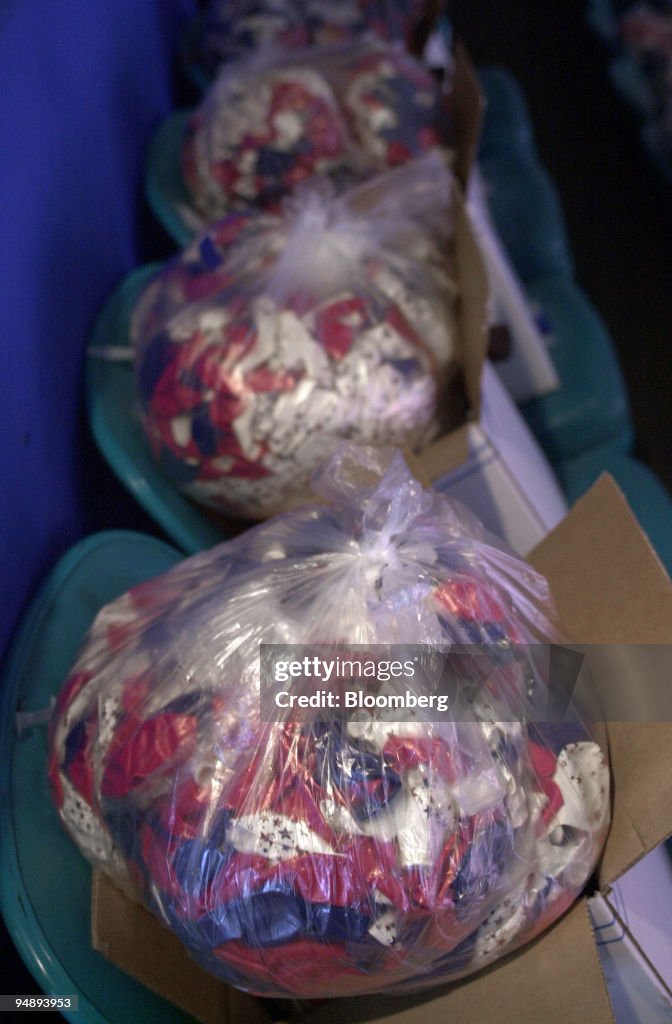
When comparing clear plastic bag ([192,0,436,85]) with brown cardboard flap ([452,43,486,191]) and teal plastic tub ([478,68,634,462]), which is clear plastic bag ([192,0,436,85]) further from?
teal plastic tub ([478,68,634,462])

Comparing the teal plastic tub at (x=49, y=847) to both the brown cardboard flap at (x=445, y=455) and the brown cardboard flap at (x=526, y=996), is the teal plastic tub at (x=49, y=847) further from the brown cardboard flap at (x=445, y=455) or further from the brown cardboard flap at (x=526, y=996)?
the brown cardboard flap at (x=445, y=455)

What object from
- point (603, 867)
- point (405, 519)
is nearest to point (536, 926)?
point (603, 867)

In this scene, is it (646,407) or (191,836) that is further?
(646,407)

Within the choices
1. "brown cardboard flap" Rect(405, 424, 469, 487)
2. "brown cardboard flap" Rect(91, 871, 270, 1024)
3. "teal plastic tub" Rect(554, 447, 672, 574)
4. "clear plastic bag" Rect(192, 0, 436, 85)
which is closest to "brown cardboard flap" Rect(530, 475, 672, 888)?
"brown cardboard flap" Rect(405, 424, 469, 487)

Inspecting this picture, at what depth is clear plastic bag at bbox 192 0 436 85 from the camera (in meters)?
1.45

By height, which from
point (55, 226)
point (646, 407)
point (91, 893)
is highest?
point (55, 226)

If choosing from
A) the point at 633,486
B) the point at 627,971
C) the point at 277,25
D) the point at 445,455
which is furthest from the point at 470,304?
the point at 277,25

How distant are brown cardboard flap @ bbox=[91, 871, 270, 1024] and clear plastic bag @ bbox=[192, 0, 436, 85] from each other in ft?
4.31

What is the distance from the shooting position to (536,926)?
631 millimetres

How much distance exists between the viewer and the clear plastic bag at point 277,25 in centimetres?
145

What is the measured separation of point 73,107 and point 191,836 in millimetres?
862

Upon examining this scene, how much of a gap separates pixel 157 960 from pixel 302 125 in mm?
1026

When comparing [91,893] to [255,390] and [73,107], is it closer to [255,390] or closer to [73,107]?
[255,390]

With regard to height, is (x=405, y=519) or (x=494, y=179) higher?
(x=405, y=519)
